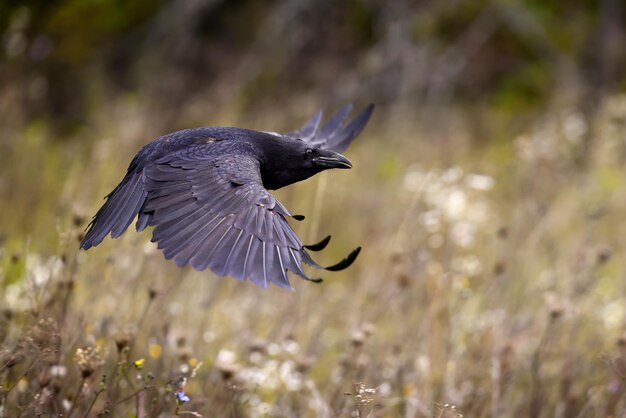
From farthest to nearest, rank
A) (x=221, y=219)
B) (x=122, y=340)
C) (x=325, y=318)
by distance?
(x=325, y=318) → (x=221, y=219) → (x=122, y=340)

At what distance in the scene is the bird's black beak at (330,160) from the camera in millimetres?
3340

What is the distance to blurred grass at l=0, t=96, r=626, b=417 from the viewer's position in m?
2.71

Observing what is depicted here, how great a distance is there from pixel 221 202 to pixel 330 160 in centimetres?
71

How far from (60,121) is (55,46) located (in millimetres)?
683

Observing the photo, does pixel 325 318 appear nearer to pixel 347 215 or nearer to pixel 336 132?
pixel 336 132

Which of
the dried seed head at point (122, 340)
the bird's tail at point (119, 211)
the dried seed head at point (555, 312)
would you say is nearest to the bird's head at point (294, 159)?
the bird's tail at point (119, 211)

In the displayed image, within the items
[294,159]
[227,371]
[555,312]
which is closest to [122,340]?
[227,371]

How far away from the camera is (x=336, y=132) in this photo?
3.92 metres

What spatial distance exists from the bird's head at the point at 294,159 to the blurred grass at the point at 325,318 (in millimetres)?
78

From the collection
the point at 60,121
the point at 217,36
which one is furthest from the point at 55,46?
the point at 217,36

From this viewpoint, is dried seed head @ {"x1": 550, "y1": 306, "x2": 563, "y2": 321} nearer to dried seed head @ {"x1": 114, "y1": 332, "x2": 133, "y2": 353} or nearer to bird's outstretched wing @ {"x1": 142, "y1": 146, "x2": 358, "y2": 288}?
bird's outstretched wing @ {"x1": 142, "y1": 146, "x2": 358, "y2": 288}

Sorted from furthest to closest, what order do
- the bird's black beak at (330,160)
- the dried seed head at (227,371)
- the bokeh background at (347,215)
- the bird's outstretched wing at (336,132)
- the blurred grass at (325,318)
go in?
the bird's outstretched wing at (336,132) < the bird's black beak at (330,160) < the bokeh background at (347,215) < the blurred grass at (325,318) < the dried seed head at (227,371)

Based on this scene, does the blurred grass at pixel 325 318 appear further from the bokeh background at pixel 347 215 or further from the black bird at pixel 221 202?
the black bird at pixel 221 202

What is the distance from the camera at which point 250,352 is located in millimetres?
3340
